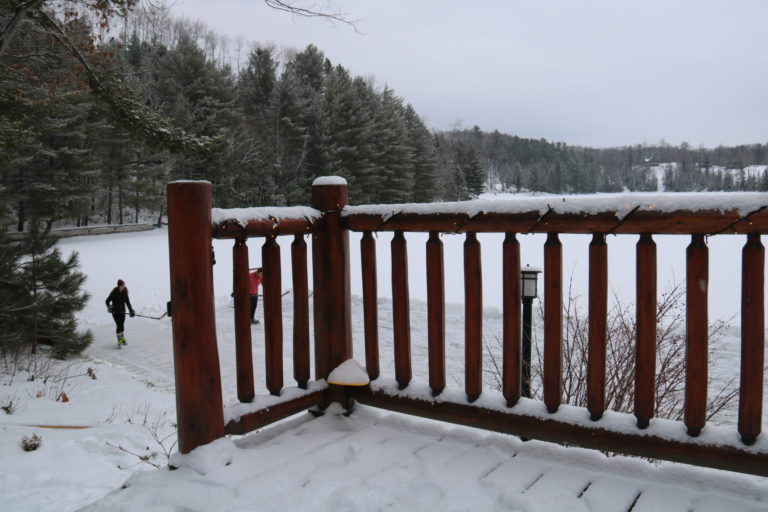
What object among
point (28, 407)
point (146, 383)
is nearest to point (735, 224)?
point (28, 407)

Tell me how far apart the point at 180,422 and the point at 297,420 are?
627 millimetres

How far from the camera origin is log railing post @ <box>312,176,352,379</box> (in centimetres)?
269

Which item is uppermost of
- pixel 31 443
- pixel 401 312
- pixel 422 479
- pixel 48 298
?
pixel 401 312

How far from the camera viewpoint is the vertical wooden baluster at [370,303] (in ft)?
8.52

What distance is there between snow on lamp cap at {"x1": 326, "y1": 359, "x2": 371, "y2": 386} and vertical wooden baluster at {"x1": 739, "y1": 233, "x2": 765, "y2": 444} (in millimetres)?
1541

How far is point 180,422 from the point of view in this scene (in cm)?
212

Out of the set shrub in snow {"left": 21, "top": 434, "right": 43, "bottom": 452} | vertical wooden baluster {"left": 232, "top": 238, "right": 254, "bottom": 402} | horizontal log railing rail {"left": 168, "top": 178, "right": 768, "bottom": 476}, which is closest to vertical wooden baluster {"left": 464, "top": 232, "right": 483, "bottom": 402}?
horizontal log railing rail {"left": 168, "top": 178, "right": 768, "bottom": 476}

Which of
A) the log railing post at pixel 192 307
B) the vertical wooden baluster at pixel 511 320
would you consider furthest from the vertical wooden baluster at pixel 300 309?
the vertical wooden baluster at pixel 511 320

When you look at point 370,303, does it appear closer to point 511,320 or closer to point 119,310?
point 511,320

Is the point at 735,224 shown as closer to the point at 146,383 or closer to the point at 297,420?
the point at 297,420

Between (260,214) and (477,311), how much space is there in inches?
41.7

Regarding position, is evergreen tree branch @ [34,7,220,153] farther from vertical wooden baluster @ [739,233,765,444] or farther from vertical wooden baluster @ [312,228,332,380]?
vertical wooden baluster @ [739,233,765,444]

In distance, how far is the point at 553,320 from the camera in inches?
84.5

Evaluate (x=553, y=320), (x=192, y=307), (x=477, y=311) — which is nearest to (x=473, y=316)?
(x=477, y=311)
